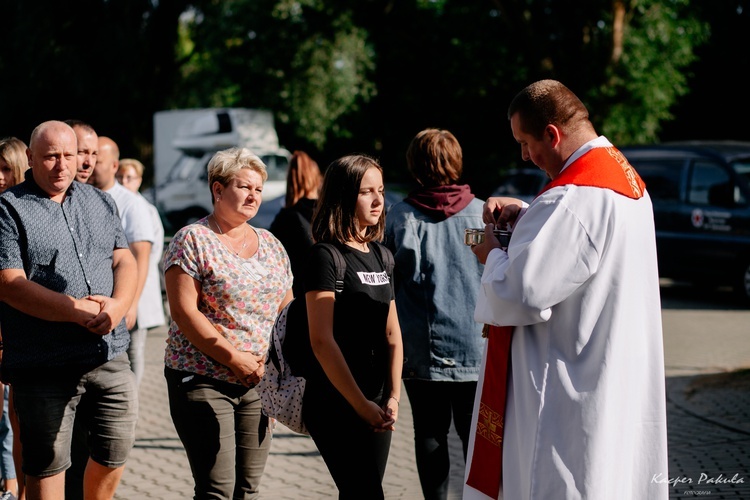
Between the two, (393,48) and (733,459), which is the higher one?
(393,48)

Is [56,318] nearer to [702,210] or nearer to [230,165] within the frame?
[230,165]

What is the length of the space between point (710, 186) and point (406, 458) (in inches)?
360

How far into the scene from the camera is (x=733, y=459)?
229 inches

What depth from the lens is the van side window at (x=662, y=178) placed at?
14.0 meters

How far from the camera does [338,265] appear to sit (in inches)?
138

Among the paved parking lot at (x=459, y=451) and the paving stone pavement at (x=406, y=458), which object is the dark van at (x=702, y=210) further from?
the paving stone pavement at (x=406, y=458)

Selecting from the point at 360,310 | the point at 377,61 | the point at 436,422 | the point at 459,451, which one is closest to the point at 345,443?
the point at 360,310

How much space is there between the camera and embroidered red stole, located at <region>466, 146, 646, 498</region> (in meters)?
2.88

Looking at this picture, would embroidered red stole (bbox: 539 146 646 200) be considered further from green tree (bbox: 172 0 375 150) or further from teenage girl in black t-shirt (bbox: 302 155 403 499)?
green tree (bbox: 172 0 375 150)

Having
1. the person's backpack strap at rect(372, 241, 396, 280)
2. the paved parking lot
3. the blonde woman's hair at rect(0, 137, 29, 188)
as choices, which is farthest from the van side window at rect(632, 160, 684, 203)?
the person's backpack strap at rect(372, 241, 396, 280)

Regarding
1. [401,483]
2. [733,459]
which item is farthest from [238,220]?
[733,459]

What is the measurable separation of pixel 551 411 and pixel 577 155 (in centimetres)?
80

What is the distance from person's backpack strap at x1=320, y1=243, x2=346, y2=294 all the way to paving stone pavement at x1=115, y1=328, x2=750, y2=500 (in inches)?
86.4

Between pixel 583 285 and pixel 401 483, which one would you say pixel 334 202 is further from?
pixel 401 483
